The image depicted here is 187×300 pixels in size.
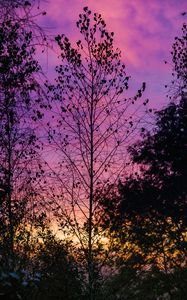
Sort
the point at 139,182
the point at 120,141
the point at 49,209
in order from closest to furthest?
1. the point at 120,141
2. the point at 49,209
3. the point at 139,182

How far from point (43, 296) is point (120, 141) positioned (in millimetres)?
19731

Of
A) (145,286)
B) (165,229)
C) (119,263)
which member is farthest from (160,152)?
(145,286)

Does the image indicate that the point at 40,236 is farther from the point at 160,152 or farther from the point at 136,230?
the point at 160,152

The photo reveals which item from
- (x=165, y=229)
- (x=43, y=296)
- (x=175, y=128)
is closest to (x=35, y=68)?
(x=175, y=128)

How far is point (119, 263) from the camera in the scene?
31094 mm

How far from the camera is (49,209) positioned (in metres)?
23.0

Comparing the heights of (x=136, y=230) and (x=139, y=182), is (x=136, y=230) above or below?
below

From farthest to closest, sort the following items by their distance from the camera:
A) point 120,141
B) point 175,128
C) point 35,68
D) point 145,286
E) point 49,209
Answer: point 145,286
point 175,128
point 49,209
point 120,141
point 35,68

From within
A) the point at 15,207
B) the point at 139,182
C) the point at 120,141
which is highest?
the point at 139,182

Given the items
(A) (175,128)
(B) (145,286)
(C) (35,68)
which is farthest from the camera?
(B) (145,286)

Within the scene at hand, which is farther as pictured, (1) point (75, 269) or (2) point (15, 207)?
(1) point (75, 269)

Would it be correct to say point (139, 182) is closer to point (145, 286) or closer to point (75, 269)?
point (75, 269)

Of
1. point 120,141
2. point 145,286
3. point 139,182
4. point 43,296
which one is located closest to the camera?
point 120,141

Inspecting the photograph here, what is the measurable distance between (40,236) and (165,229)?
7.99 meters
